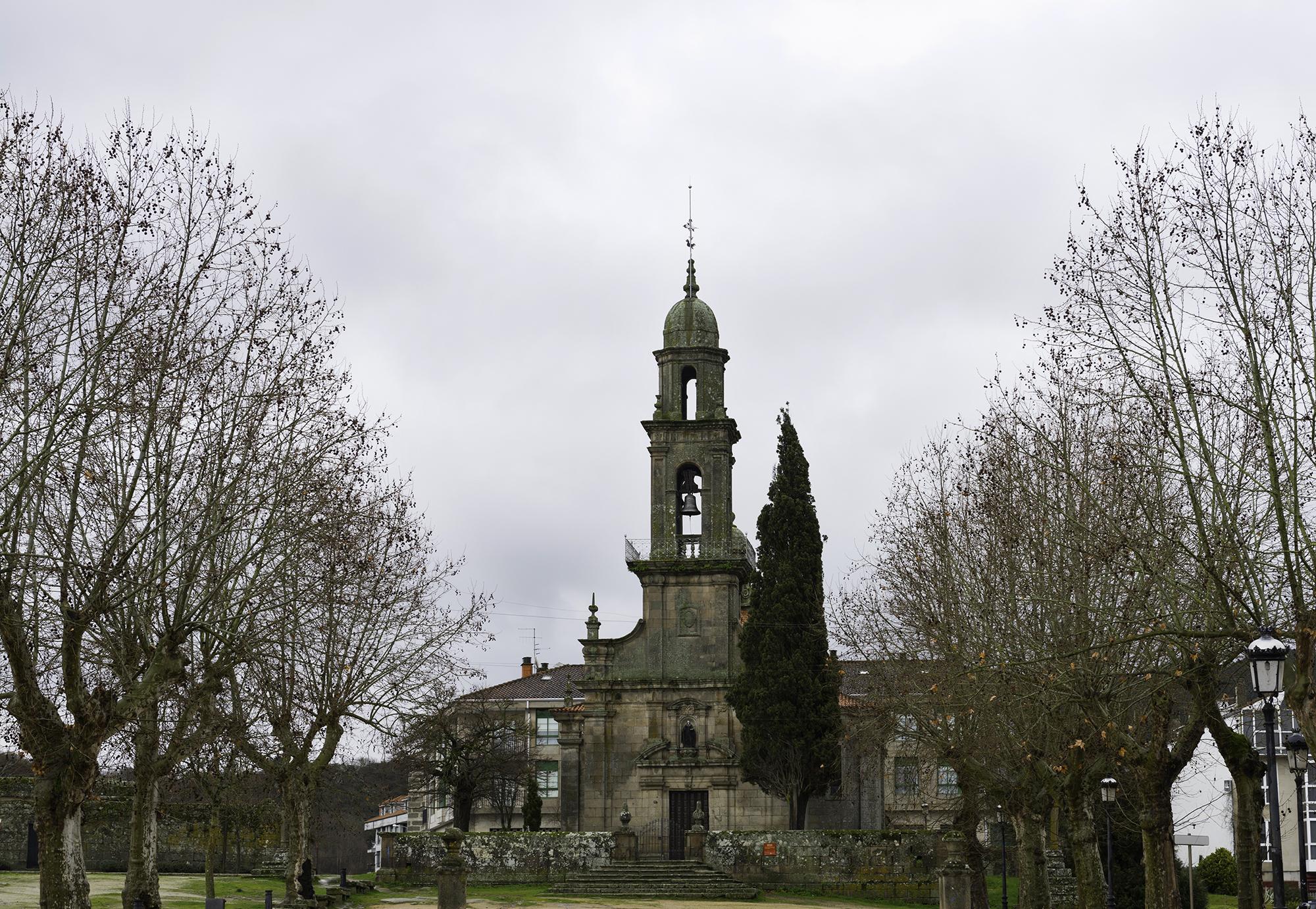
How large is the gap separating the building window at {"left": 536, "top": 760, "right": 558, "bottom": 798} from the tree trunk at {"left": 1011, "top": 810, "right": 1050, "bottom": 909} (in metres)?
43.8

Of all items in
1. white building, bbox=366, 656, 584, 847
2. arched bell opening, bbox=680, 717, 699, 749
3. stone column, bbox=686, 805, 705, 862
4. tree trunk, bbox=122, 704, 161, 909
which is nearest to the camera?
tree trunk, bbox=122, 704, 161, 909

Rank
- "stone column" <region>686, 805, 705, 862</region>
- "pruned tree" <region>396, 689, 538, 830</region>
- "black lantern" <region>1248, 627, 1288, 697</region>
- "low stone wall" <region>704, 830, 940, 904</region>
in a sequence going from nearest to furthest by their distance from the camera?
"black lantern" <region>1248, 627, 1288, 697</region> < "low stone wall" <region>704, 830, 940, 904</region> < "stone column" <region>686, 805, 705, 862</region> < "pruned tree" <region>396, 689, 538, 830</region>

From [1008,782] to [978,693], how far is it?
A: 9431 millimetres

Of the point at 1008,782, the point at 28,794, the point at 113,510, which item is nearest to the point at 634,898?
the point at 1008,782

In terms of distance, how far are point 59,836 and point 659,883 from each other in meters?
26.2

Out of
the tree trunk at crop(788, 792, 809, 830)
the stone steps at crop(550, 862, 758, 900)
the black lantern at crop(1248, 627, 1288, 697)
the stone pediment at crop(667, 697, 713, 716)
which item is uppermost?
the black lantern at crop(1248, 627, 1288, 697)

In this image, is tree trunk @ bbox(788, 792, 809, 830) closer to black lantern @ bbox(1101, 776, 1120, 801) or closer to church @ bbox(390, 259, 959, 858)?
church @ bbox(390, 259, 959, 858)

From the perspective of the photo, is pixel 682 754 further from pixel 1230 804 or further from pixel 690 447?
pixel 1230 804

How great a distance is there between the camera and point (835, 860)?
43.4 m

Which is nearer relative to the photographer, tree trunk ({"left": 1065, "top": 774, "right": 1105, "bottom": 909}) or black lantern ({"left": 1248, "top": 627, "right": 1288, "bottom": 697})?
black lantern ({"left": 1248, "top": 627, "right": 1288, "bottom": 697})

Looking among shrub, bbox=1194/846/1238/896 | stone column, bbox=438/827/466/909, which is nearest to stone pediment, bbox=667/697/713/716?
shrub, bbox=1194/846/1238/896

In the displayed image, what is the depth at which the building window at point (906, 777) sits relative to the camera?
50.8 metres

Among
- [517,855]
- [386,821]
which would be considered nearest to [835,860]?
[517,855]

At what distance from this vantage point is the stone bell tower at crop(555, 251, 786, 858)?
50750 mm
